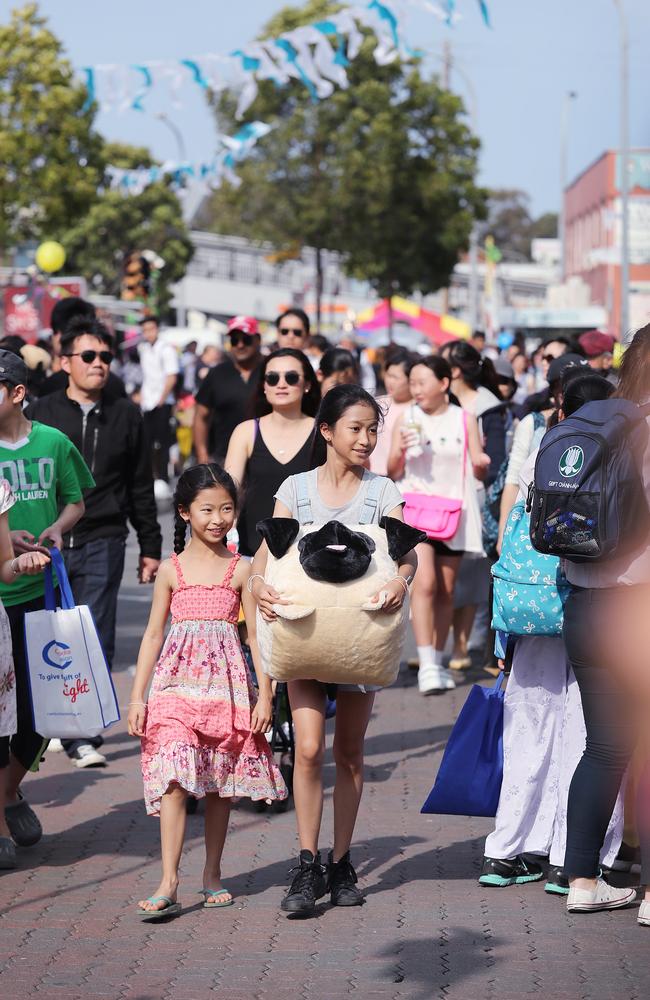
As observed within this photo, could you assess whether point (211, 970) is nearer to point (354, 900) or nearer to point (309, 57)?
point (354, 900)

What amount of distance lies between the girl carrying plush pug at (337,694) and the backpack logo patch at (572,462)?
596mm

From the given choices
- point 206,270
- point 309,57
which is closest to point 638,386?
point 309,57

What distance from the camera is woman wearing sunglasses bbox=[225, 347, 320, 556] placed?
736 centimetres

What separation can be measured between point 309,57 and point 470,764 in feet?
46.4

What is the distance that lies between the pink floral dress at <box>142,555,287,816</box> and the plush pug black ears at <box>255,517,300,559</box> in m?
0.49

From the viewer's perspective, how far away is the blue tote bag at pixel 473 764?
20.2 feet

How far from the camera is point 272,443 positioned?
293 inches

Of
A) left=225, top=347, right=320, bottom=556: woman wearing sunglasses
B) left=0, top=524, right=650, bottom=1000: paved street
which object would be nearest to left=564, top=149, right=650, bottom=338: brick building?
left=225, top=347, right=320, bottom=556: woman wearing sunglasses

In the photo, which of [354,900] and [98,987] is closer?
[98,987]

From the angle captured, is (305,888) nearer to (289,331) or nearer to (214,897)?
(214,897)

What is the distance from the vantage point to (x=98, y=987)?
4.98m

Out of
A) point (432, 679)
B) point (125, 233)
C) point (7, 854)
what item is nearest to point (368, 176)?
point (125, 233)

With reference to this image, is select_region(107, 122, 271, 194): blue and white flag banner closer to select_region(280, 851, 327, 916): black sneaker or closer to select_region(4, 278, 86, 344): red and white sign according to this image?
select_region(4, 278, 86, 344): red and white sign

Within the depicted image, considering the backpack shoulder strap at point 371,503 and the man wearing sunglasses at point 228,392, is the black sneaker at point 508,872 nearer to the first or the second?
the backpack shoulder strap at point 371,503
